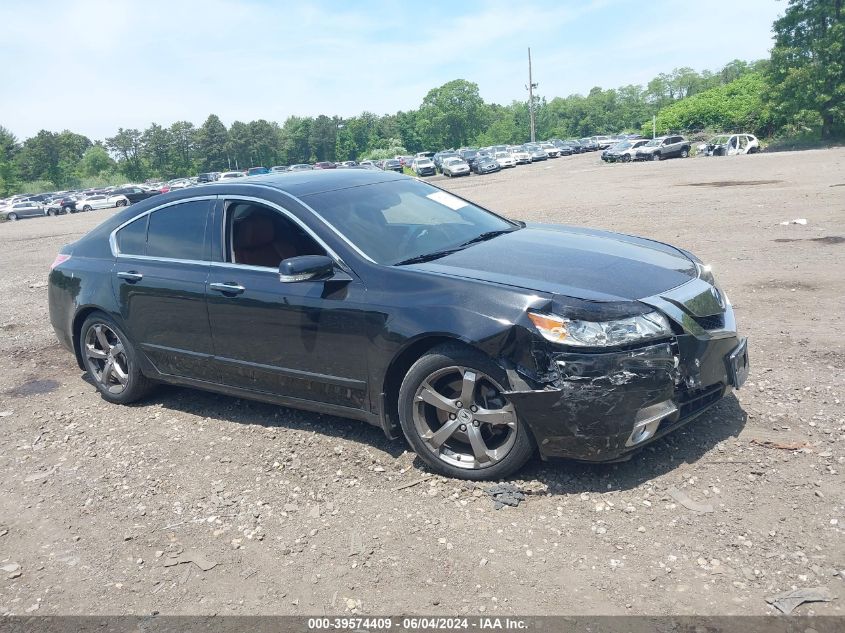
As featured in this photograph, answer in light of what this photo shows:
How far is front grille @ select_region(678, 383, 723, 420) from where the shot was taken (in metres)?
3.55

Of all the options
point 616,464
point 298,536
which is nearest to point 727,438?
point 616,464

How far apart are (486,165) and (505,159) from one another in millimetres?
4542

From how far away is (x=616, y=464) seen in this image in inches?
151

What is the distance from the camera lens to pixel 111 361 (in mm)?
5555

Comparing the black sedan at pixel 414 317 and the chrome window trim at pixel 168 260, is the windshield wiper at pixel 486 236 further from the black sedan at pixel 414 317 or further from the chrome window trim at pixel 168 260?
the chrome window trim at pixel 168 260

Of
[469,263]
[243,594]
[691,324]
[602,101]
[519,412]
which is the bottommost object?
[243,594]

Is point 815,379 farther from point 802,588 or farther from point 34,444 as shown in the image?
point 34,444

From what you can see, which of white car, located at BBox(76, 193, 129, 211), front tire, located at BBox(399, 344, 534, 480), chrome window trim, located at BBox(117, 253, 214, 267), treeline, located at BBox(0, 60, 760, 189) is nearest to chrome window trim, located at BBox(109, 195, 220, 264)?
chrome window trim, located at BBox(117, 253, 214, 267)

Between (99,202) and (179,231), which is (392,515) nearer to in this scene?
(179,231)

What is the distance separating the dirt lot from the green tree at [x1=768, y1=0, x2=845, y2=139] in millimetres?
47596

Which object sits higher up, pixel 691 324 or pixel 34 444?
pixel 691 324

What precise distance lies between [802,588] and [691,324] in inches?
54.0

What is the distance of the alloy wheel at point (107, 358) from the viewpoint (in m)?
5.53

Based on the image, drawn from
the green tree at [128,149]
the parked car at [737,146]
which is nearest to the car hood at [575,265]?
the parked car at [737,146]
